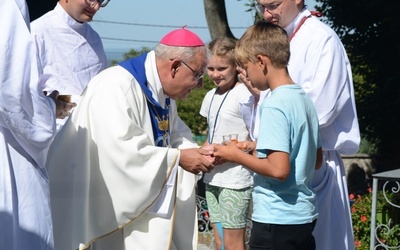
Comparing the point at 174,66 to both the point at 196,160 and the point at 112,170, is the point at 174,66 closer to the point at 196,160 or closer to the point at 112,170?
the point at 196,160

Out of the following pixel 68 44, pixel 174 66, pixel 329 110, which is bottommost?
pixel 329 110

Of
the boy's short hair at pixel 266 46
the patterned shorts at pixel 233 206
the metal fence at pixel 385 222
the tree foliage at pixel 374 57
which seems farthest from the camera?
the tree foliage at pixel 374 57

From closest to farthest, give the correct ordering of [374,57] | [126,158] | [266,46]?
[266,46] → [126,158] → [374,57]

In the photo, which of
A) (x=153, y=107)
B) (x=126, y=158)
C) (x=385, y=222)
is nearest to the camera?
(x=126, y=158)

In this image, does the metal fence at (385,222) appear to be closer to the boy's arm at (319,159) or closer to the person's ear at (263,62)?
the boy's arm at (319,159)

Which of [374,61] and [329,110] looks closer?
[329,110]

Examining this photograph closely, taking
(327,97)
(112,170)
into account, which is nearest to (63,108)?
(112,170)

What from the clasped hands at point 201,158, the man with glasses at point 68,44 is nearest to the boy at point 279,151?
the clasped hands at point 201,158

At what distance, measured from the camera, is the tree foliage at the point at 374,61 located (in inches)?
471

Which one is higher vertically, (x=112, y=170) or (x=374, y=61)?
(x=374, y=61)

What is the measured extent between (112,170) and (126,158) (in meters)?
0.14

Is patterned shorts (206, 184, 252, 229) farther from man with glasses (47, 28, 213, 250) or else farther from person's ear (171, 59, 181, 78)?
person's ear (171, 59, 181, 78)

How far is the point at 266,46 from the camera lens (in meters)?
4.84

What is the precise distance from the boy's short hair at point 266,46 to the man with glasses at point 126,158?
1.57 feet
